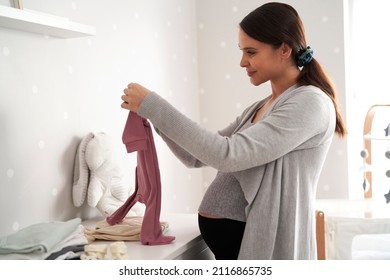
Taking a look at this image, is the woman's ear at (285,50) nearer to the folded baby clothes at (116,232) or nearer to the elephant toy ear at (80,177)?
the folded baby clothes at (116,232)

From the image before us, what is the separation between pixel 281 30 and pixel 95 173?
2.14ft

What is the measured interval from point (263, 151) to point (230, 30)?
150 centimetres

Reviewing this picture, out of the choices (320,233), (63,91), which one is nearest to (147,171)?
(63,91)

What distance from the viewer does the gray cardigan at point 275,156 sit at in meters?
1.10

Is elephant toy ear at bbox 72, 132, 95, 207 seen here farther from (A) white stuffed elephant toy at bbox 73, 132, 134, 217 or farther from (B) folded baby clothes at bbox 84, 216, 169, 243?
(B) folded baby clothes at bbox 84, 216, 169, 243

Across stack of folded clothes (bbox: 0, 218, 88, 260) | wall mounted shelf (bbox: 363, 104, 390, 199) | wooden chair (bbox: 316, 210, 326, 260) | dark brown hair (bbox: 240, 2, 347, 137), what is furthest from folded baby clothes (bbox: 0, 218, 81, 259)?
wall mounted shelf (bbox: 363, 104, 390, 199)

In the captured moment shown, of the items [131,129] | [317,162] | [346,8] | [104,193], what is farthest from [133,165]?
[346,8]

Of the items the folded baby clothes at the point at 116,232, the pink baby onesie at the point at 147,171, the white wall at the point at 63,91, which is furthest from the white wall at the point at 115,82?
the pink baby onesie at the point at 147,171

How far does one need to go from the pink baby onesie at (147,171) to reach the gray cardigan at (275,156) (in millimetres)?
112

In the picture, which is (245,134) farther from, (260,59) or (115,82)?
(115,82)

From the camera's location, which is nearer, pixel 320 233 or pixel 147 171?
pixel 147 171

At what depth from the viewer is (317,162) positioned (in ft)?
3.94

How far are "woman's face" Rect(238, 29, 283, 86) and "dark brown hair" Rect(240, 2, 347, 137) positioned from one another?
0.04 feet

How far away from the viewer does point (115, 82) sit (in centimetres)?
178
